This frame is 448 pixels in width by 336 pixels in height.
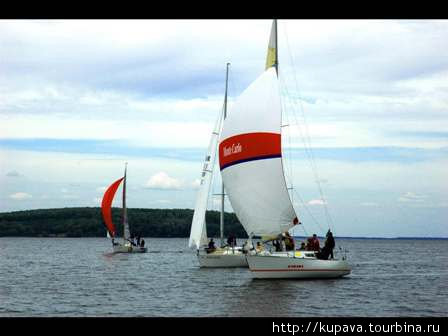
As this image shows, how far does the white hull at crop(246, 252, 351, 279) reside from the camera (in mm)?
29781

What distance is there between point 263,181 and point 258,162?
0.92 metres

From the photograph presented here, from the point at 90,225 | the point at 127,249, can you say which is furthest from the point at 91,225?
the point at 127,249

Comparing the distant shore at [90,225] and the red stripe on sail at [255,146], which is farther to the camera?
the distant shore at [90,225]

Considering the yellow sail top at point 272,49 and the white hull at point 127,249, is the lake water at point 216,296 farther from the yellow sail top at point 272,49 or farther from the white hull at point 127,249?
the white hull at point 127,249

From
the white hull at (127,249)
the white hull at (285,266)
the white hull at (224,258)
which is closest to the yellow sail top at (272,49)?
the white hull at (285,266)

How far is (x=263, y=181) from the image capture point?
30734 millimetres

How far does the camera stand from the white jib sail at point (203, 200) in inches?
1752

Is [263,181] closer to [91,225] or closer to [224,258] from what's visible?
[224,258]

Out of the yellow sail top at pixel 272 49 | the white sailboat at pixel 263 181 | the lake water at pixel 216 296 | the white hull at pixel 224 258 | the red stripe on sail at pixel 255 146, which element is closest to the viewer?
the lake water at pixel 216 296

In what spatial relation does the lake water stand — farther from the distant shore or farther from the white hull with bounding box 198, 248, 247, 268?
the distant shore

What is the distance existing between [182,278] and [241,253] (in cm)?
478

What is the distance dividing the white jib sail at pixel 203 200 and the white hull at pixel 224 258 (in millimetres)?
2464

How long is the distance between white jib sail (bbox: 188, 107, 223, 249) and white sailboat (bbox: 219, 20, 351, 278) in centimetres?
1284
